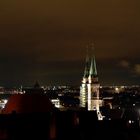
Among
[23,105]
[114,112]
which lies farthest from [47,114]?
[114,112]

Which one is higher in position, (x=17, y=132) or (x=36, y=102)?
(x=36, y=102)

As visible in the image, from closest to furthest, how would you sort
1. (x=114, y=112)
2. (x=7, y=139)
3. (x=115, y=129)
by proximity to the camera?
(x=7, y=139) < (x=115, y=129) < (x=114, y=112)

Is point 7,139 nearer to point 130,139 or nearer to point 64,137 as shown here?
point 64,137

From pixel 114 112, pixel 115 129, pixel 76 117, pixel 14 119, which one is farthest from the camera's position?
pixel 114 112

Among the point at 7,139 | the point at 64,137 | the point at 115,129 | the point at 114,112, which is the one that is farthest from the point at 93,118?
the point at 114,112

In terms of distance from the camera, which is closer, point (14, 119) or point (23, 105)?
point (14, 119)

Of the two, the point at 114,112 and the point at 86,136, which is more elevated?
the point at 114,112

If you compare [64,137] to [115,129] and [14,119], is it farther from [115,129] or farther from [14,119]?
[115,129]

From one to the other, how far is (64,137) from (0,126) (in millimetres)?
3868

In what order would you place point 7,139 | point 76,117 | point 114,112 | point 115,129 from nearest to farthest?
1. point 7,139
2. point 76,117
3. point 115,129
4. point 114,112

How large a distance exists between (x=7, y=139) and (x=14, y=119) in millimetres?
2524

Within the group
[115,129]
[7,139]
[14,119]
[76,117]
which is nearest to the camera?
[7,139]

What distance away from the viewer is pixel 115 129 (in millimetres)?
43125

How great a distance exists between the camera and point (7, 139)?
1340 inches
